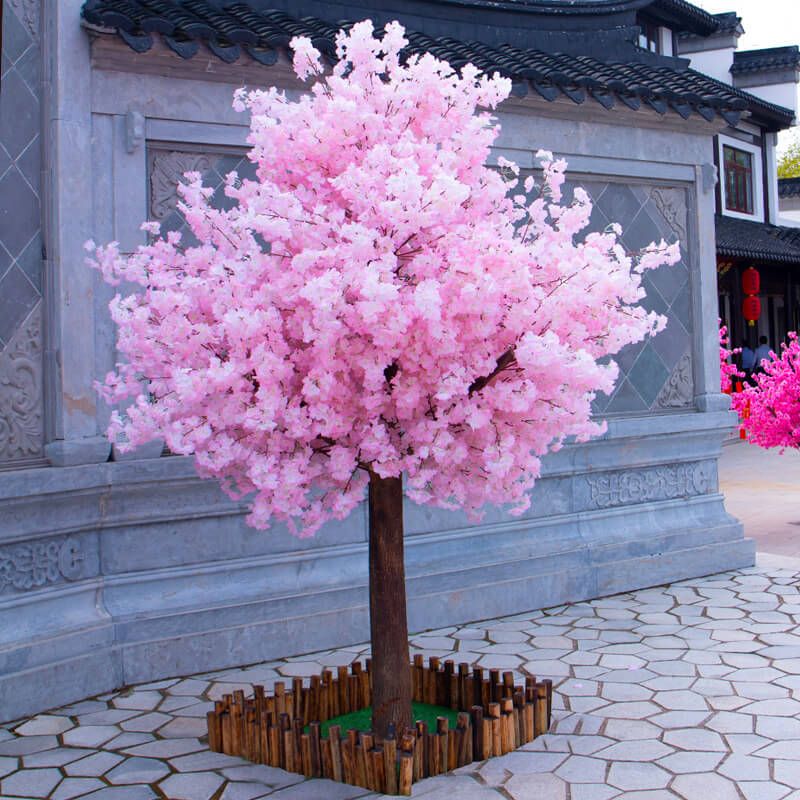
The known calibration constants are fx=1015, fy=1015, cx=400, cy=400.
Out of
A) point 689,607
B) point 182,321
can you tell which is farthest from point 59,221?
point 689,607

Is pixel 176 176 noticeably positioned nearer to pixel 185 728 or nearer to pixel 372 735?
pixel 185 728

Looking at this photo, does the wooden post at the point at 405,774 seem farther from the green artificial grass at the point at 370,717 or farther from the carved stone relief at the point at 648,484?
the carved stone relief at the point at 648,484

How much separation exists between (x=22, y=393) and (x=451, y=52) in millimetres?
3907

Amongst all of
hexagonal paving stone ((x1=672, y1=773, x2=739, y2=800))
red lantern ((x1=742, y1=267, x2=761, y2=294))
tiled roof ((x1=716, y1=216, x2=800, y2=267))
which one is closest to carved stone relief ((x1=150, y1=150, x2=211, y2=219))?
hexagonal paving stone ((x1=672, y1=773, x2=739, y2=800))

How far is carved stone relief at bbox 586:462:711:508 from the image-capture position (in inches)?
322

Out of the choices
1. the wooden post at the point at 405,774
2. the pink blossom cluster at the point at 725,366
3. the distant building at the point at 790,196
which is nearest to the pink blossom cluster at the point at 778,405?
the pink blossom cluster at the point at 725,366

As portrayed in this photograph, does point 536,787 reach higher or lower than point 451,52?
lower

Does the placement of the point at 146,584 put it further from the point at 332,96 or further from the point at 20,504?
the point at 332,96

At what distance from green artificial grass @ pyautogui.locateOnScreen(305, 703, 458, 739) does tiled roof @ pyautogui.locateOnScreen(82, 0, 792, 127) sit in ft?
12.7

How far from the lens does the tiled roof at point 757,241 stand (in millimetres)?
20547

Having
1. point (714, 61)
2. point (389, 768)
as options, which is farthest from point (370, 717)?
point (714, 61)

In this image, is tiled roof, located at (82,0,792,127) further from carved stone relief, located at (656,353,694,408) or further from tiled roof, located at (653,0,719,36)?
tiled roof, located at (653,0,719,36)

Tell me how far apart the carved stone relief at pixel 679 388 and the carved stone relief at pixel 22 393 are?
503 cm

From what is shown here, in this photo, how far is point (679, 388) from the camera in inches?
340
